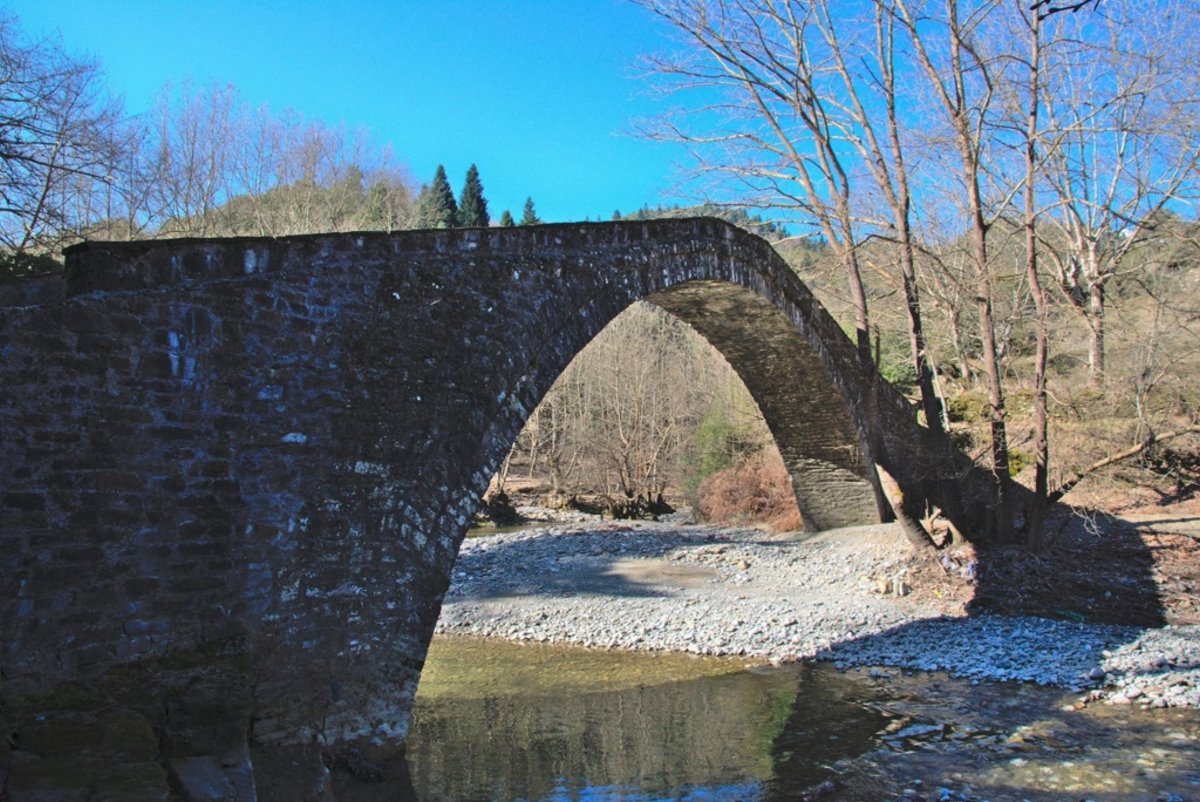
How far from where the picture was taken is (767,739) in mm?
7418

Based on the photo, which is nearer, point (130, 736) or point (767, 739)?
point (130, 736)

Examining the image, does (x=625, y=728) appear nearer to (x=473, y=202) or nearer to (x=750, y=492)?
(x=750, y=492)

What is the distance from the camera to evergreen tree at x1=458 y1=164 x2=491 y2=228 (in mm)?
34844

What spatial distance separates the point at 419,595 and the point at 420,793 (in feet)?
4.56

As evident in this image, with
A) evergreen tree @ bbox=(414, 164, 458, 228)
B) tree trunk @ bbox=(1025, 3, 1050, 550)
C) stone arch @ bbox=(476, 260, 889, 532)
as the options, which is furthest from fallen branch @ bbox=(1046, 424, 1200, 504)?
evergreen tree @ bbox=(414, 164, 458, 228)

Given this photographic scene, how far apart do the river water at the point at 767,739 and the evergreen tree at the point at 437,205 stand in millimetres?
19165

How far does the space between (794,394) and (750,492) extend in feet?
24.3

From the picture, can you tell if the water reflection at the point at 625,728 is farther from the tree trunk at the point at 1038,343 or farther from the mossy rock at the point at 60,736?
the tree trunk at the point at 1038,343

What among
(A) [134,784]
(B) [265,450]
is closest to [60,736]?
(A) [134,784]

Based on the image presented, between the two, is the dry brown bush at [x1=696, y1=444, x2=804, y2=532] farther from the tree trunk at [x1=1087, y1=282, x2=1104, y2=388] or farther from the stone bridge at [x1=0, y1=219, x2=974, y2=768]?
the stone bridge at [x1=0, y1=219, x2=974, y2=768]

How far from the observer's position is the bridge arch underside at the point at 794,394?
12.4m

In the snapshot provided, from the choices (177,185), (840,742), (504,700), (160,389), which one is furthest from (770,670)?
(177,185)

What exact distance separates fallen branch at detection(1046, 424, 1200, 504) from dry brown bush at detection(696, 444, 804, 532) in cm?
776

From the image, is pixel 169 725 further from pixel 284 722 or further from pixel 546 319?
pixel 546 319
